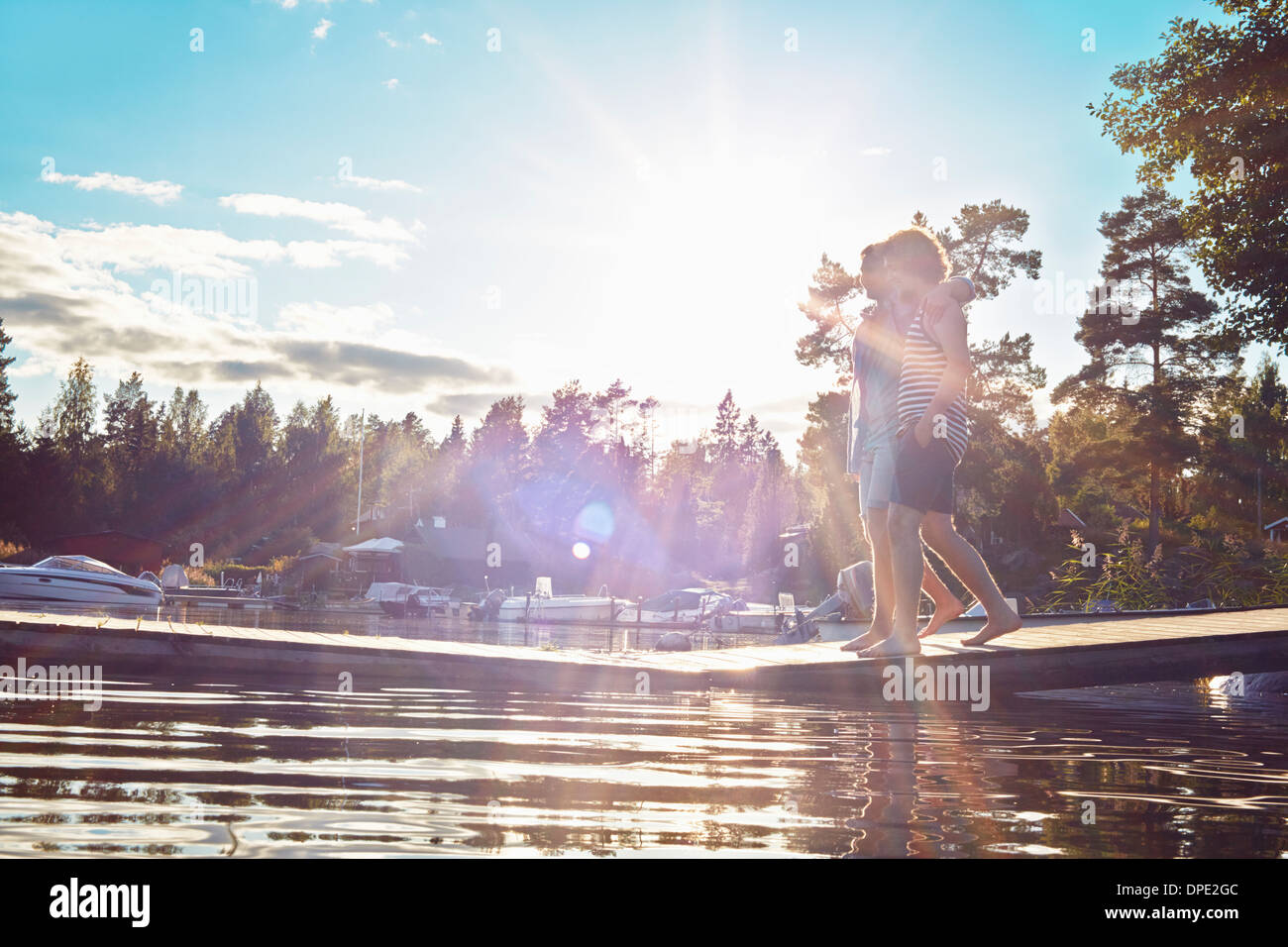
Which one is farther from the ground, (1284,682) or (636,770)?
(636,770)

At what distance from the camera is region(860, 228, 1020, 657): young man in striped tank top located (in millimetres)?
5617

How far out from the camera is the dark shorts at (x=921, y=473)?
565cm

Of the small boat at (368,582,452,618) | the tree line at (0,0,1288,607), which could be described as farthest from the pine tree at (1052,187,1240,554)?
the small boat at (368,582,452,618)

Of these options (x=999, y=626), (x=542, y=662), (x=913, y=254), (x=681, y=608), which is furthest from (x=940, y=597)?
(x=681, y=608)

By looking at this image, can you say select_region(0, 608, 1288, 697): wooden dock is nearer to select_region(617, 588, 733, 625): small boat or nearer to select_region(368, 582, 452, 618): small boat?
select_region(617, 588, 733, 625): small boat

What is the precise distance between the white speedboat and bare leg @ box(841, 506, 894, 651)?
32433 millimetres

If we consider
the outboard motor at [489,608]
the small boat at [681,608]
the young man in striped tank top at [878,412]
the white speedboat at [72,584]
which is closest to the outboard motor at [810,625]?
the young man in striped tank top at [878,412]

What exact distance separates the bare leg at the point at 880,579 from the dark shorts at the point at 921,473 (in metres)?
0.30

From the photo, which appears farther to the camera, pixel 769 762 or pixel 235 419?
pixel 235 419

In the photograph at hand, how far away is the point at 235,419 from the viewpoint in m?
104

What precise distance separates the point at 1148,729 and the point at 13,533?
A: 67.2m

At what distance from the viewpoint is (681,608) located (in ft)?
163
